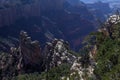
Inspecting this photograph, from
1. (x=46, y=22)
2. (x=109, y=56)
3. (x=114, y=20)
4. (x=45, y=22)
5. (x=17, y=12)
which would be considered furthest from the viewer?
(x=46, y=22)

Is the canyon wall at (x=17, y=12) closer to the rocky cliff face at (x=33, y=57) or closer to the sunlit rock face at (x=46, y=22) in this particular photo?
the sunlit rock face at (x=46, y=22)

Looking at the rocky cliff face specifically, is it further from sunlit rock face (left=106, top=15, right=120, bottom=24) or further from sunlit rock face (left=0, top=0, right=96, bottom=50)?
sunlit rock face (left=0, top=0, right=96, bottom=50)

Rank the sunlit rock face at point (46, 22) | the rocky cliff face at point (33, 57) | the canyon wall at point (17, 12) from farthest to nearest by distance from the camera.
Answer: the sunlit rock face at point (46, 22), the canyon wall at point (17, 12), the rocky cliff face at point (33, 57)

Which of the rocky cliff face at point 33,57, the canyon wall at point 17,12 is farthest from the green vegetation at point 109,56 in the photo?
the canyon wall at point 17,12

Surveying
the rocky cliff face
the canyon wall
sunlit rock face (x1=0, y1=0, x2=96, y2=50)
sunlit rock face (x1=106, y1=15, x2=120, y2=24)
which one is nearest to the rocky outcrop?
the rocky cliff face

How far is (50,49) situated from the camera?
50.4m

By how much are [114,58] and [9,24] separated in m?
78.8

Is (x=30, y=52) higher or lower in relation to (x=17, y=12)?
lower

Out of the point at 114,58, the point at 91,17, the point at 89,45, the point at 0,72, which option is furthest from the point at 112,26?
the point at 91,17

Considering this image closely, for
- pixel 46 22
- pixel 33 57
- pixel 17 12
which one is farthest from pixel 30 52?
pixel 46 22

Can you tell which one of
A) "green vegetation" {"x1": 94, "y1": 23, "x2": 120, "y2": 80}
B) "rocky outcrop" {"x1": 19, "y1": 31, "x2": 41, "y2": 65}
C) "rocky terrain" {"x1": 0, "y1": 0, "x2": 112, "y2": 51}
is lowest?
"green vegetation" {"x1": 94, "y1": 23, "x2": 120, "y2": 80}

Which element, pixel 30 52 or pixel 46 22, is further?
pixel 46 22

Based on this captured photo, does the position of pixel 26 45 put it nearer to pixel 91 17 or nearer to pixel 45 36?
pixel 45 36

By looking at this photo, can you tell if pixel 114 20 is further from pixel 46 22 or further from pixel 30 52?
pixel 46 22
